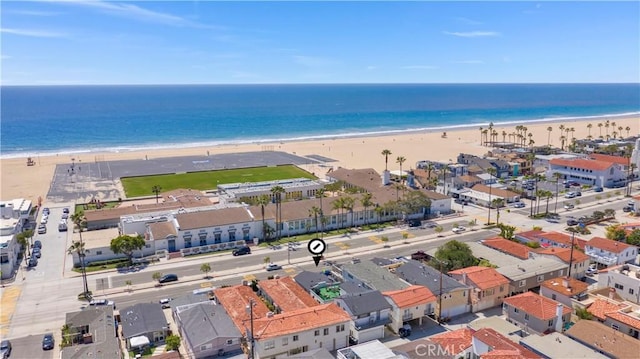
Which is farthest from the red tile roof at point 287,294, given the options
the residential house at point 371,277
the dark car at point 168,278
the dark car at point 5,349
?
the dark car at point 5,349

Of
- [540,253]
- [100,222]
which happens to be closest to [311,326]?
[540,253]

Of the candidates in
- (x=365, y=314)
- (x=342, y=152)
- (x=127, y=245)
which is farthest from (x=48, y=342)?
(x=342, y=152)

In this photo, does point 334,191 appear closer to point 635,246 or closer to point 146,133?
point 635,246

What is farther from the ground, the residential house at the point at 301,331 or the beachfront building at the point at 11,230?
the beachfront building at the point at 11,230

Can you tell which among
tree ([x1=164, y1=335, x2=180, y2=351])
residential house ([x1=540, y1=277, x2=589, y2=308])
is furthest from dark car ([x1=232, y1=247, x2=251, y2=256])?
residential house ([x1=540, y1=277, x2=589, y2=308])

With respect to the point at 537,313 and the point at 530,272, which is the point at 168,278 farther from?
the point at 530,272

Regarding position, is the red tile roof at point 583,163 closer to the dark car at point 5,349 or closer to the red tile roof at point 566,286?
the red tile roof at point 566,286
